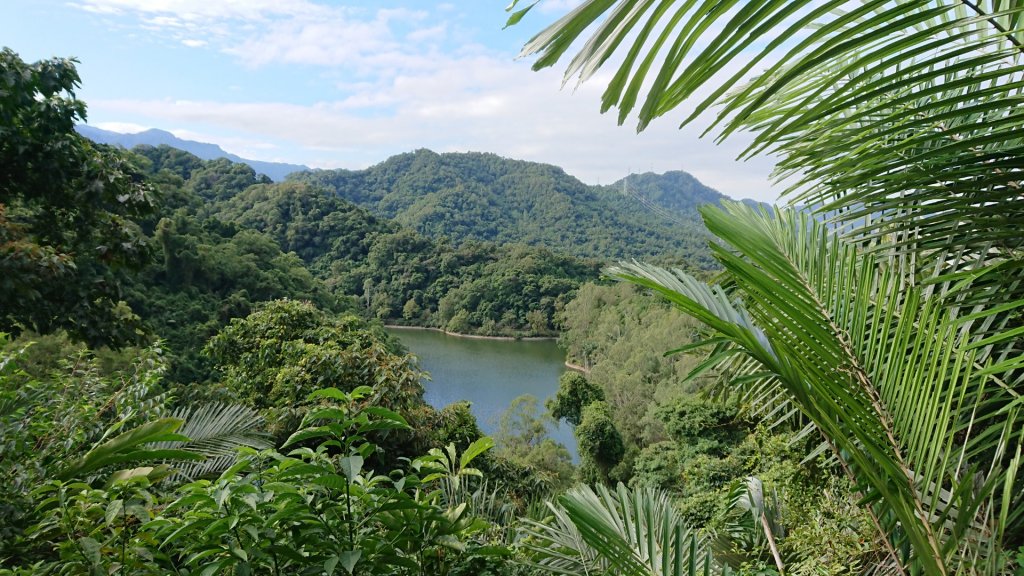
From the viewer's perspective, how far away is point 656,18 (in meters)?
0.42

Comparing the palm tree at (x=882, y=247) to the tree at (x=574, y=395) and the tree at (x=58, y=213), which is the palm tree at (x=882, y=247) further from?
the tree at (x=574, y=395)

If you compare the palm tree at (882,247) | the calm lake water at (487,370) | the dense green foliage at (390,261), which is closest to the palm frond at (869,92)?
the palm tree at (882,247)

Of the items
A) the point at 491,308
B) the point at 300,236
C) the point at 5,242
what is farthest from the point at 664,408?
the point at 300,236

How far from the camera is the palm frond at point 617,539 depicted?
92 cm

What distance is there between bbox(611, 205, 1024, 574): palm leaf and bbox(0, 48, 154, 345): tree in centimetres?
304

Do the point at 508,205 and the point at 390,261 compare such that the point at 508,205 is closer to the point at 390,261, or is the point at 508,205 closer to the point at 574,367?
the point at 390,261

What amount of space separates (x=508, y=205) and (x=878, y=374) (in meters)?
67.6

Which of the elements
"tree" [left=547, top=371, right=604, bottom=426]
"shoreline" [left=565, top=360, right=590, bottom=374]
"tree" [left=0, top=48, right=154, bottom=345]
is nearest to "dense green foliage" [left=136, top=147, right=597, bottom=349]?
"shoreline" [left=565, top=360, right=590, bottom=374]

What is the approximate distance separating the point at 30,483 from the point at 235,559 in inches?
23.7

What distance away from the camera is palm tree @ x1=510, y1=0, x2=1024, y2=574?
18.1 inches

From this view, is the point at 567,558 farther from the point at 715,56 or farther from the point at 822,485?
the point at 822,485

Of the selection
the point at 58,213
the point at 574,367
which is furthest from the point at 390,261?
the point at 58,213

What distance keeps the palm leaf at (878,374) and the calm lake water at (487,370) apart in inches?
630

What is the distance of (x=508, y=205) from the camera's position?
222ft
